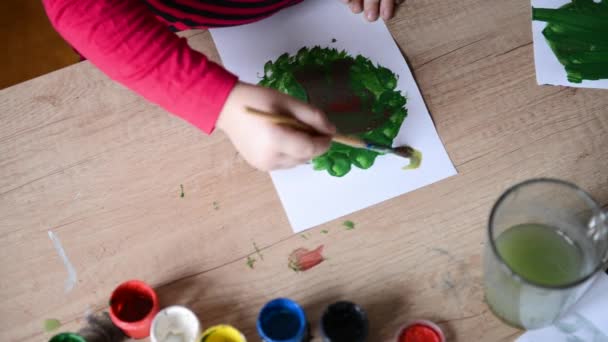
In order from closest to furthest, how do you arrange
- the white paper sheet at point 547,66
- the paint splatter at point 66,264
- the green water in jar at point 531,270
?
1. the green water in jar at point 531,270
2. the paint splatter at point 66,264
3. the white paper sheet at point 547,66

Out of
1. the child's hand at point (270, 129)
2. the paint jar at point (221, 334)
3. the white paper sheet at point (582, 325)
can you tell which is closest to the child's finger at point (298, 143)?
the child's hand at point (270, 129)

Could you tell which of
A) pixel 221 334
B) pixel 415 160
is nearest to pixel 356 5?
pixel 415 160

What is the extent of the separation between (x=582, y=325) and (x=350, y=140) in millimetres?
344

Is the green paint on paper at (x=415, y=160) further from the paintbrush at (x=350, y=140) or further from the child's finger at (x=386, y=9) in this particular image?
the child's finger at (x=386, y=9)

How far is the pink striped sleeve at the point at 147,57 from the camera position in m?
0.73

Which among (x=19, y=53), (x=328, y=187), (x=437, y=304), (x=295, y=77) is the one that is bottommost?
(x=437, y=304)

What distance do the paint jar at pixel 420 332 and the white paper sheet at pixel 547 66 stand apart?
0.40 metres

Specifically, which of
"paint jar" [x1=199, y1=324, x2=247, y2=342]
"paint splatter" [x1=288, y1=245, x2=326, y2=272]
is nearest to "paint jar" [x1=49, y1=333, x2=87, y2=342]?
"paint jar" [x1=199, y1=324, x2=247, y2=342]

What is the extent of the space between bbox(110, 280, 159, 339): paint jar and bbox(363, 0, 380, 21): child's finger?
501 millimetres

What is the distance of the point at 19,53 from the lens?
1563mm

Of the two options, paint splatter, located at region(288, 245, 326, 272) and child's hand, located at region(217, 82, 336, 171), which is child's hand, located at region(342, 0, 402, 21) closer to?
child's hand, located at region(217, 82, 336, 171)

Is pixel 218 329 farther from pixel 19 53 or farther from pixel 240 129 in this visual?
pixel 19 53

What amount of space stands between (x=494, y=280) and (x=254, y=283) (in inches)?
11.0

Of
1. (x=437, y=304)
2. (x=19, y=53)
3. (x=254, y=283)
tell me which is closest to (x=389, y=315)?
(x=437, y=304)
